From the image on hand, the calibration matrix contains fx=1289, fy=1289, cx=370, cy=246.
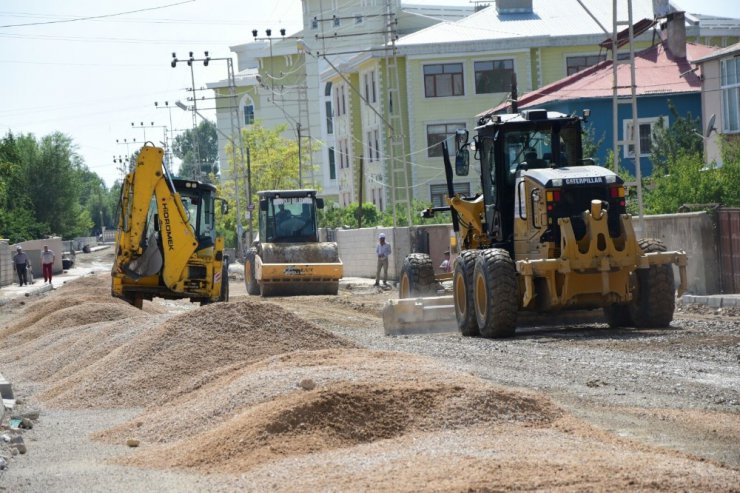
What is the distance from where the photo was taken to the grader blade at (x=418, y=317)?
2141cm

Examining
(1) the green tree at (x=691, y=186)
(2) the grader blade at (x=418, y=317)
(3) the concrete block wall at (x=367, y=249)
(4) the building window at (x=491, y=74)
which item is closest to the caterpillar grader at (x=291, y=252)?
(3) the concrete block wall at (x=367, y=249)

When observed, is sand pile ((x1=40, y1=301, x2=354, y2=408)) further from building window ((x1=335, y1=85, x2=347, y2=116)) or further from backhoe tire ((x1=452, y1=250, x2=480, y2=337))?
building window ((x1=335, y1=85, x2=347, y2=116))

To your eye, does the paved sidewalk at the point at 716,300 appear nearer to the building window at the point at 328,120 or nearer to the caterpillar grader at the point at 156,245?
the caterpillar grader at the point at 156,245

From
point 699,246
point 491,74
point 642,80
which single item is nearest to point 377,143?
point 491,74

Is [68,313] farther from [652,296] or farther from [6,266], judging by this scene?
→ [6,266]

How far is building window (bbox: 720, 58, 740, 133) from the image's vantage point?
37469mm

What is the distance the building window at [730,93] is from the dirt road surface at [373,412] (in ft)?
63.9

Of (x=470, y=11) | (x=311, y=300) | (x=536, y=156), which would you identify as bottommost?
(x=311, y=300)

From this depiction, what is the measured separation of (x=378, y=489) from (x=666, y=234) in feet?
66.4

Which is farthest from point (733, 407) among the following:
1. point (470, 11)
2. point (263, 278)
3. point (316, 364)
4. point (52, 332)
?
point (470, 11)

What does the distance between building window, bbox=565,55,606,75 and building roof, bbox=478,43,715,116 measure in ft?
Result: 31.8

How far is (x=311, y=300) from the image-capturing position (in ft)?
112

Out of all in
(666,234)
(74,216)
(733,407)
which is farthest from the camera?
(74,216)

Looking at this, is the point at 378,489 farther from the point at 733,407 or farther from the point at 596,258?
the point at 596,258
